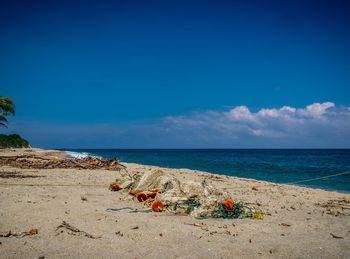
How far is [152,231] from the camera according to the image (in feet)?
23.1

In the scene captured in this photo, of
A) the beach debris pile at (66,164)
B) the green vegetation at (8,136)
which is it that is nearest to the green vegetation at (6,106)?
the green vegetation at (8,136)

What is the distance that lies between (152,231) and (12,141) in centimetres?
5386

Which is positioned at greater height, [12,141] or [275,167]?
[12,141]

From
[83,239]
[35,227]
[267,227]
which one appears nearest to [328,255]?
[267,227]

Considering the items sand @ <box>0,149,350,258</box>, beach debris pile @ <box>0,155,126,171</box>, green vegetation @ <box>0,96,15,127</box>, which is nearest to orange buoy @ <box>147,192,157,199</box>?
sand @ <box>0,149,350,258</box>

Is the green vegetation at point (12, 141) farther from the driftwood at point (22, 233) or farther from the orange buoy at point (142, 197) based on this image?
the driftwood at point (22, 233)

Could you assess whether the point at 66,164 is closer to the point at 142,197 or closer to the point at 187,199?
the point at 142,197

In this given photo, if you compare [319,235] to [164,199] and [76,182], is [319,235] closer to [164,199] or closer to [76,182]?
[164,199]

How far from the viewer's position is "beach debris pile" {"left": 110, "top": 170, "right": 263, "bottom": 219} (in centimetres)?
875

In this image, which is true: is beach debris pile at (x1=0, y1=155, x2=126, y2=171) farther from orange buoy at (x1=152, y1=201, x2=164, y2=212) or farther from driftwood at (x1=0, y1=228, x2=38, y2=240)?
driftwood at (x1=0, y1=228, x2=38, y2=240)

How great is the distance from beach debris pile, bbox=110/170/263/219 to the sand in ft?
1.07

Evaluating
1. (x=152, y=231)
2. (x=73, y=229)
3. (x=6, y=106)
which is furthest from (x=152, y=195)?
(x=6, y=106)

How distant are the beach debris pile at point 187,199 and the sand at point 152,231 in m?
0.33

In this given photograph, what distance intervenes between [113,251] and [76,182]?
9.16 meters
